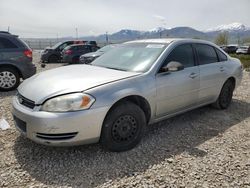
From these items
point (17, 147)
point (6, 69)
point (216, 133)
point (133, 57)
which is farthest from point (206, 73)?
point (6, 69)

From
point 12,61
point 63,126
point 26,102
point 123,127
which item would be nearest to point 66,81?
point 26,102

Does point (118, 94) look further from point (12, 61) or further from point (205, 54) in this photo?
point (12, 61)

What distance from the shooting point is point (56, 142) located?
3104mm

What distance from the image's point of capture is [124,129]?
352cm

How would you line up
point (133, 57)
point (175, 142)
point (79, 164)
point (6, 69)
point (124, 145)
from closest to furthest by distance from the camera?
point (79, 164) < point (124, 145) < point (175, 142) < point (133, 57) < point (6, 69)

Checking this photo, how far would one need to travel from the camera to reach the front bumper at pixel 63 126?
3.01m

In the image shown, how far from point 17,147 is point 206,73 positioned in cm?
337

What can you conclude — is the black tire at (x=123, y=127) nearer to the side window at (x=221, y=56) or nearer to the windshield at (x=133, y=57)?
the windshield at (x=133, y=57)

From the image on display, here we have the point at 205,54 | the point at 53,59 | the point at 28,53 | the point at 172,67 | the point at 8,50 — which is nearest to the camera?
the point at 172,67

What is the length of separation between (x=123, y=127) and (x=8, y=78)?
4.94 m

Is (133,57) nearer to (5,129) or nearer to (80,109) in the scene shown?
(80,109)

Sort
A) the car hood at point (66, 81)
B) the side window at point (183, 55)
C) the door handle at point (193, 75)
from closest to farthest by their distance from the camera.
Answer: the car hood at point (66, 81) < the side window at point (183, 55) < the door handle at point (193, 75)

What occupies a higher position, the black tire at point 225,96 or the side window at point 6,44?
the side window at point 6,44

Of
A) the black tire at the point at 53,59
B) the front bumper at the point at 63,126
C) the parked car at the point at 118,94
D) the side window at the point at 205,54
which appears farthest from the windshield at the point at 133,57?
the black tire at the point at 53,59
